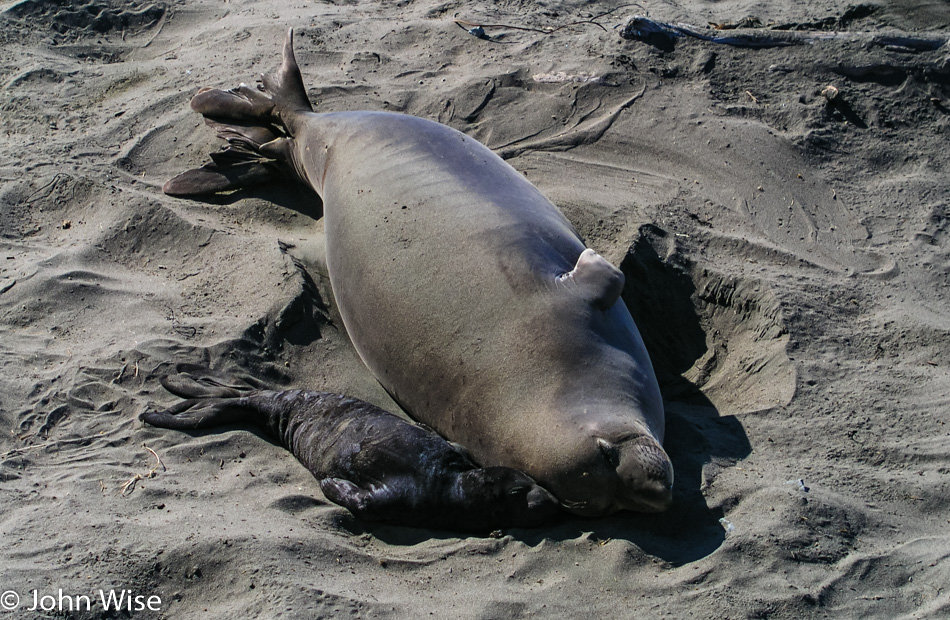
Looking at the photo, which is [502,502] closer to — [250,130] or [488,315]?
[488,315]

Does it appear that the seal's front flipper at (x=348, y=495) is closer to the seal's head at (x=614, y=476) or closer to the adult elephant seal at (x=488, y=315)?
the adult elephant seal at (x=488, y=315)

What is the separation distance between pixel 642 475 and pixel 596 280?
1.00 m

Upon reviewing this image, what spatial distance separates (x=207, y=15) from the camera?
7738 millimetres

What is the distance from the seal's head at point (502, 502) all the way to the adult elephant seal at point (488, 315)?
129mm

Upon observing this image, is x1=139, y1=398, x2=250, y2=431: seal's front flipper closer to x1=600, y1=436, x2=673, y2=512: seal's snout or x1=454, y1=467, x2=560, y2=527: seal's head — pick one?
x1=454, y1=467, x2=560, y2=527: seal's head

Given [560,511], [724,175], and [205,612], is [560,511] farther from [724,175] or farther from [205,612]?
[724,175]

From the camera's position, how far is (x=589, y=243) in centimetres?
522

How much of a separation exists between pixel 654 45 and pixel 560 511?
4.27 metres

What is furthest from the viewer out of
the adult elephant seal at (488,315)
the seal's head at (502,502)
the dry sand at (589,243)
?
the adult elephant seal at (488,315)

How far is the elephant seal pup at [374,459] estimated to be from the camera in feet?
11.4

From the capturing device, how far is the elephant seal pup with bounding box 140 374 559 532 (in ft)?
11.4

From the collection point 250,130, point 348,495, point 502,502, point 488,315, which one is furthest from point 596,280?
point 250,130

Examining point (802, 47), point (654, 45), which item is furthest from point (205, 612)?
point (802, 47)

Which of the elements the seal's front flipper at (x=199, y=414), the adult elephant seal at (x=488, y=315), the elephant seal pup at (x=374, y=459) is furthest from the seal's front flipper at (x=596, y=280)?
the seal's front flipper at (x=199, y=414)
